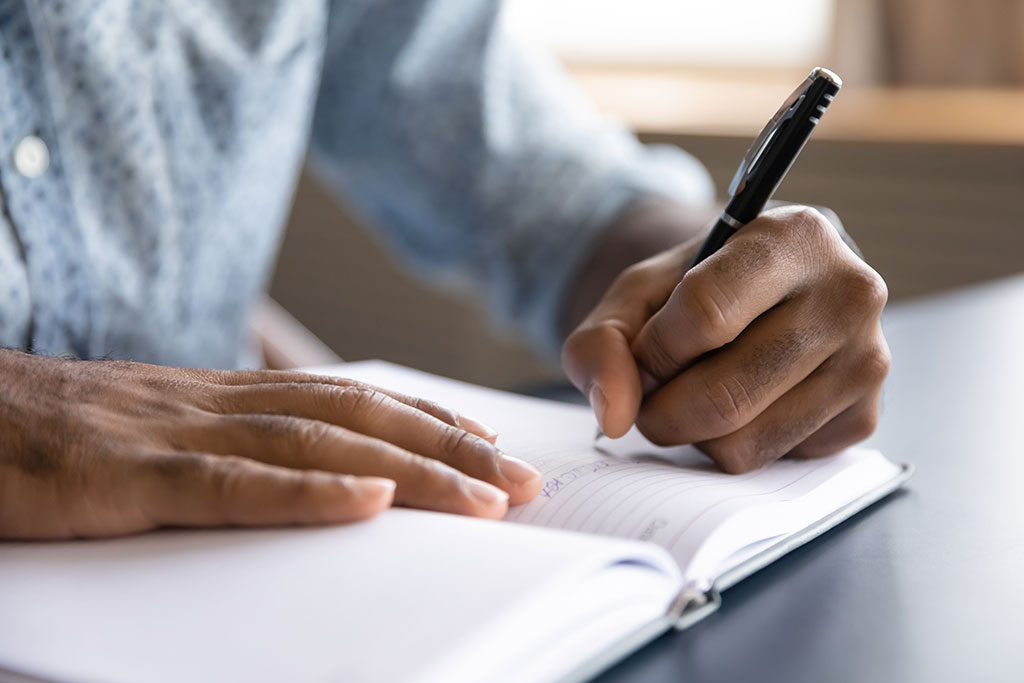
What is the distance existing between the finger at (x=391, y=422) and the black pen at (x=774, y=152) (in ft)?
0.56

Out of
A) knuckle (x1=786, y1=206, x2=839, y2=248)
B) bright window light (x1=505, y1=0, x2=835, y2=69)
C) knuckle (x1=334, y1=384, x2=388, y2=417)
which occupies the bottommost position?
knuckle (x1=334, y1=384, x2=388, y2=417)

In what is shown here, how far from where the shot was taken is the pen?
496mm

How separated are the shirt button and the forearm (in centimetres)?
51

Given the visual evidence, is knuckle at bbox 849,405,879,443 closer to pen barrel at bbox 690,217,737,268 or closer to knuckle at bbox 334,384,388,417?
pen barrel at bbox 690,217,737,268

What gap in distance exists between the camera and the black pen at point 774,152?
0.50 m

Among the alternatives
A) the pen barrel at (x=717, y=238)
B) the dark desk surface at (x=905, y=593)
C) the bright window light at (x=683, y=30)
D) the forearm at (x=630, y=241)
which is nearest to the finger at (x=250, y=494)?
the dark desk surface at (x=905, y=593)

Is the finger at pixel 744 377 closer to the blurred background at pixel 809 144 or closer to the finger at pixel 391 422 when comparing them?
the finger at pixel 391 422

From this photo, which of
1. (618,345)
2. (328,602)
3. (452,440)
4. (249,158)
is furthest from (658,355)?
(249,158)

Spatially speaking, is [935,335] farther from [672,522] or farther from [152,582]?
[152,582]

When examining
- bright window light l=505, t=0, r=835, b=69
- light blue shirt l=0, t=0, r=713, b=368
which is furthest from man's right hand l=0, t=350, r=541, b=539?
bright window light l=505, t=0, r=835, b=69

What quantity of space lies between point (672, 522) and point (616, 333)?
0.47 feet

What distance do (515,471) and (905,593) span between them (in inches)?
6.3

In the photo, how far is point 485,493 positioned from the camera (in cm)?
41

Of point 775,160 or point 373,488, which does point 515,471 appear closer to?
point 373,488
